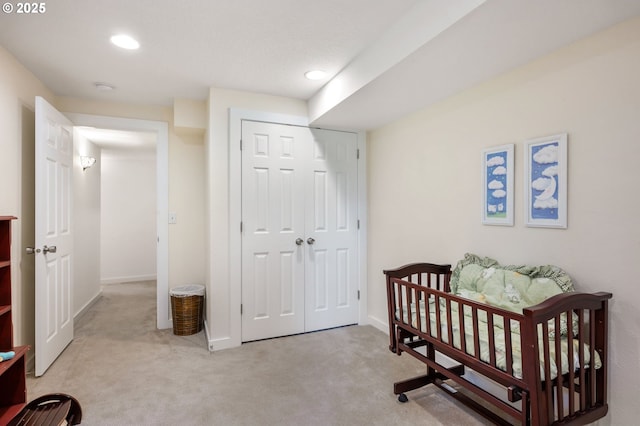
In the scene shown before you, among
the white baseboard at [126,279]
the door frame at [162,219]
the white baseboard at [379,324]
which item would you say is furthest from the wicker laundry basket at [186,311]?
the white baseboard at [126,279]

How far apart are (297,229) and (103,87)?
203 centimetres

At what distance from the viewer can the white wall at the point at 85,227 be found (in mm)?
3738

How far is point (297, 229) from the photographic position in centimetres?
312

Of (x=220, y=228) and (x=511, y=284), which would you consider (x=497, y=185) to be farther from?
(x=220, y=228)

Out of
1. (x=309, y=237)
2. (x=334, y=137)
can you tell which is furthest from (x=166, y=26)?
(x=309, y=237)

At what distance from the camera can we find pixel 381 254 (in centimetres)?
325

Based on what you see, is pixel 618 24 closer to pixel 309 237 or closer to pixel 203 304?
pixel 309 237

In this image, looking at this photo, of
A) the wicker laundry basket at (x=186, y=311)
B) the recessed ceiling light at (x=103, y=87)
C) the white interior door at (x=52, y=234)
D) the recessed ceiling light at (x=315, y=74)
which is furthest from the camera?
the wicker laundry basket at (x=186, y=311)

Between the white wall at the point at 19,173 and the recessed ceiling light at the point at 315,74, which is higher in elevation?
the recessed ceiling light at the point at 315,74

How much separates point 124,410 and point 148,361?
0.66 m

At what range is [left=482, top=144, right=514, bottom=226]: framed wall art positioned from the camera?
2002mm

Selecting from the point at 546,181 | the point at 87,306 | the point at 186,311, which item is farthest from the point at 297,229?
the point at 87,306

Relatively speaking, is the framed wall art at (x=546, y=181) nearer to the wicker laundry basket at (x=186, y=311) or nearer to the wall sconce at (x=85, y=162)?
the wicker laundry basket at (x=186, y=311)

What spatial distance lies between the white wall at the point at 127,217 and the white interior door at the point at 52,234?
2.81 metres
